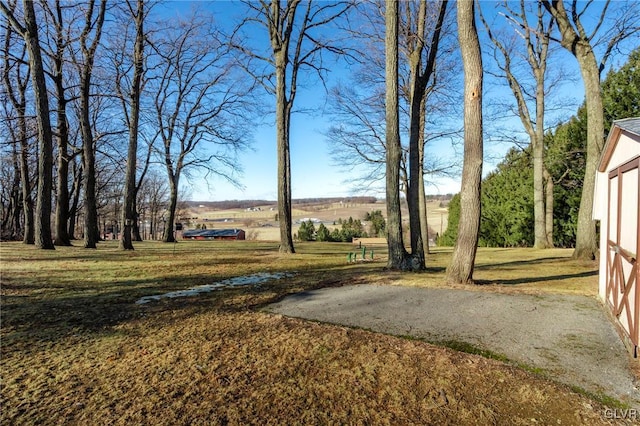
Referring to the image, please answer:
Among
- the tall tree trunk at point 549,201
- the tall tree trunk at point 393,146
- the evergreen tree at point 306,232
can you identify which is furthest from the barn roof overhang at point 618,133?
the evergreen tree at point 306,232

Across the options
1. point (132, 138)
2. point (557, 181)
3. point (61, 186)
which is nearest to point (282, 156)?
point (132, 138)

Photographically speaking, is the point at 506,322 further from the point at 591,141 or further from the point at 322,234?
the point at 322,234

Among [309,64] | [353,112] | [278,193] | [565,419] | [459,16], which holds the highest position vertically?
[309,64]

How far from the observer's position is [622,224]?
14.4 feet

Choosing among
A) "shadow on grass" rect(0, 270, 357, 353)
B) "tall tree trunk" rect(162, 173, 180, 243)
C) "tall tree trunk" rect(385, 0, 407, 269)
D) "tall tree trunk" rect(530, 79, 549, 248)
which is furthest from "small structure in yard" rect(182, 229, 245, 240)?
"shadow on grass" rect(0, 270, 357, 353)

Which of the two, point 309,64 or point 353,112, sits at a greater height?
point 309,64

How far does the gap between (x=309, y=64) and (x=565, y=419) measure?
1492 cm

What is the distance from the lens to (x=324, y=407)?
246cm

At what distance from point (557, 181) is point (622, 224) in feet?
51.5

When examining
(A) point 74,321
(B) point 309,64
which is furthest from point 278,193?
(A) point 74,321

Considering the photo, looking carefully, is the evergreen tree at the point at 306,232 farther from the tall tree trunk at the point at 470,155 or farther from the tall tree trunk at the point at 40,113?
the tall tree trunk at the point at 470,155

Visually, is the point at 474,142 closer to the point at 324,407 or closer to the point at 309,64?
the point at 324,407

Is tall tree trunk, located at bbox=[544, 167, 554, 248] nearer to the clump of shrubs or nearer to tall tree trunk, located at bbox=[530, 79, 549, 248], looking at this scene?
tall tree trunk, located at bbox=[530, 79, 549, 248]

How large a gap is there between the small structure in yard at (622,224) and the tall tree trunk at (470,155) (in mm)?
1836
